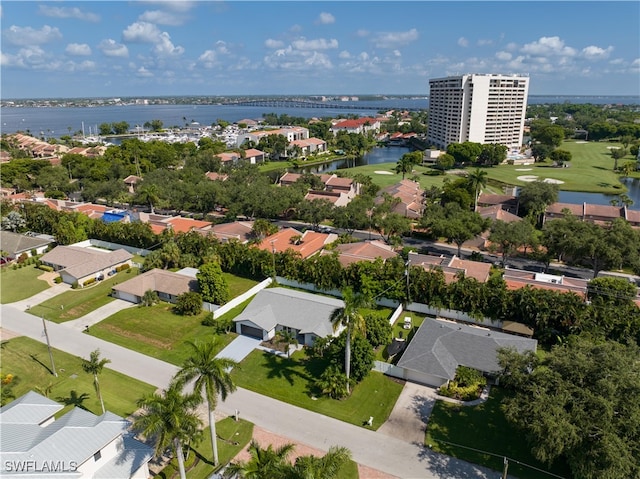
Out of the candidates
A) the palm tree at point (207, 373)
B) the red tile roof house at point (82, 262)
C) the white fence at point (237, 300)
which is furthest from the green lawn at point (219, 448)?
the red tile roof house at point (82, 262)

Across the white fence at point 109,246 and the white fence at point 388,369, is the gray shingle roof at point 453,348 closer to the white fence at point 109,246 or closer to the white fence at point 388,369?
the white fence at point 388,369

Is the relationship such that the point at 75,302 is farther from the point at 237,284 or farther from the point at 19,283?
the point at 237,284

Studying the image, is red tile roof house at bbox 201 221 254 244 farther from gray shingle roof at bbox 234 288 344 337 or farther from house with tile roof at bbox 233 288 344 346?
house with tile roof at bbox 233 288 344 346

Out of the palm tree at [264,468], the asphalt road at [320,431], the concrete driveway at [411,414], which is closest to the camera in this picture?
the palm tree at [264,468]

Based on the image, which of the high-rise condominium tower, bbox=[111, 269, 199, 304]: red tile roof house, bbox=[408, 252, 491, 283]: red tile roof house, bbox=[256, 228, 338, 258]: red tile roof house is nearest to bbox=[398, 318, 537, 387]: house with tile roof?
bbox=[408, 252, 491, 283]: red tile roof house

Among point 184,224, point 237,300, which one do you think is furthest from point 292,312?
point 184,224

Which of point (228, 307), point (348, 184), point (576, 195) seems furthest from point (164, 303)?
point (576, 195)
